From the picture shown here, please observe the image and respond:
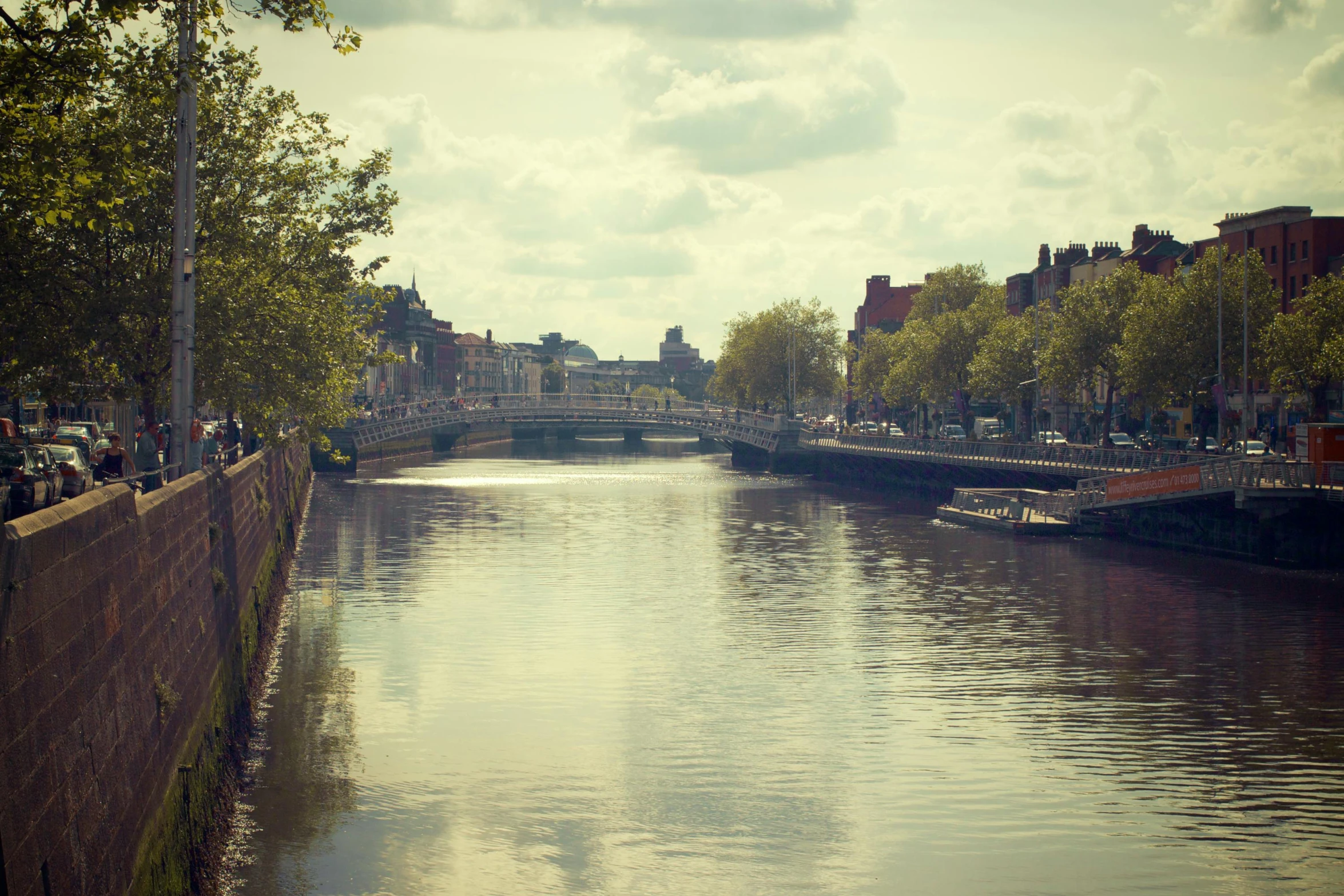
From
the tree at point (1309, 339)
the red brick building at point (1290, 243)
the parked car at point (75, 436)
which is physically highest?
the red brick building at point (1290, 243)

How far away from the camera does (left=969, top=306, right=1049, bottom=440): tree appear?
8400cm

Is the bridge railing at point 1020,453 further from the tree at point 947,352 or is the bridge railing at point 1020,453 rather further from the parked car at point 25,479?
the parked car at point 25,479

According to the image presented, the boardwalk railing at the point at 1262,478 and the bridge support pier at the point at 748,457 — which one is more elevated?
the boardwalk railing at the point at 1262,478

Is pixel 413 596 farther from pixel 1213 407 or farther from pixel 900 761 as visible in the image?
pixel 1213 407

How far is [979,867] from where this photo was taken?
15.4 metres

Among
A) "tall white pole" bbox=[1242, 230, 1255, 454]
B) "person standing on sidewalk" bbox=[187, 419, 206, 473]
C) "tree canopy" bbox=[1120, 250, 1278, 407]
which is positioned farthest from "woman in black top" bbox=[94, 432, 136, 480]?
"tree canopy" bbox=[1120, 250, 1278, 407]

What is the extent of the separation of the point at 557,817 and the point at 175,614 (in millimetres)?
4874

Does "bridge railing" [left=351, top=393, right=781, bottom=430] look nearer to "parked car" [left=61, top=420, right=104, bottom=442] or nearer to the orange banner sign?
"parked car" [left=61, top=420, right=104, bottom=442]

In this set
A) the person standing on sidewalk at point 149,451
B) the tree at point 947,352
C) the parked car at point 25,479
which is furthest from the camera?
the tree at point 947,352

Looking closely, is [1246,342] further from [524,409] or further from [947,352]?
[524,409]

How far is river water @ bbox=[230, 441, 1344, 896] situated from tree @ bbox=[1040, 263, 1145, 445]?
3209 cm

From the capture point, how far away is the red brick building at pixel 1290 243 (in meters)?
68.6

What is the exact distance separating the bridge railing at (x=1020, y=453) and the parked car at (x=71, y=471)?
3377cm

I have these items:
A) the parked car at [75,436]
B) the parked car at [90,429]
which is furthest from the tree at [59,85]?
the parked car at [90,429]
